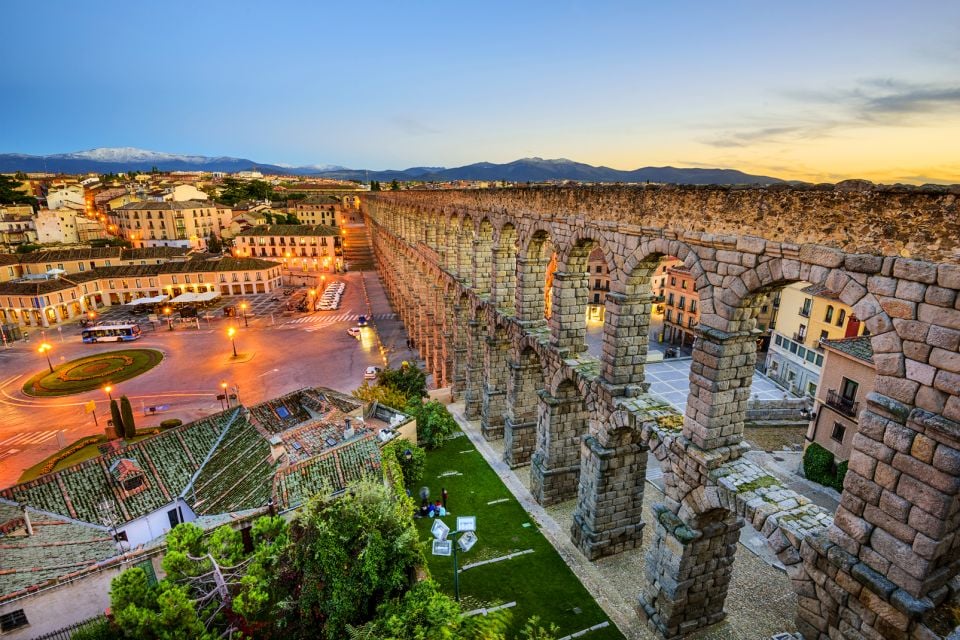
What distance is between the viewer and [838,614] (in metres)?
10.4

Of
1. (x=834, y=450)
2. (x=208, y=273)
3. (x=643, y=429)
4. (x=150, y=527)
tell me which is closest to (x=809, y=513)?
(x=643, y=429)

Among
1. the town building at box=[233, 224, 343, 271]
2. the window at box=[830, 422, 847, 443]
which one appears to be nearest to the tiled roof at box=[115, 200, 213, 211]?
the town building at box=[233, 224, 343, 271]

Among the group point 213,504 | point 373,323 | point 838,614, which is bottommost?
point 373,323

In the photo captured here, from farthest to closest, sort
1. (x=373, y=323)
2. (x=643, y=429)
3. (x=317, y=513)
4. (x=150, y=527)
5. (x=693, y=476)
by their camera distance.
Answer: (x=373, y=323) < (x=150, y=527) < (x=643, y=429) < (x=693, y=476) < (x=317, y=513)

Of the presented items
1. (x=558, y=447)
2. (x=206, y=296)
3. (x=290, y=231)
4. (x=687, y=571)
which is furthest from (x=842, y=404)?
(x=290, y=231)

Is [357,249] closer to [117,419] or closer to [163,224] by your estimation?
[163,224]

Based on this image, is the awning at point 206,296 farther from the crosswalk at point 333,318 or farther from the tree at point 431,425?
the tree at point 431,425

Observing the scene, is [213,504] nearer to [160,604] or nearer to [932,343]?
[160,604]

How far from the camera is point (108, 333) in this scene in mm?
59625

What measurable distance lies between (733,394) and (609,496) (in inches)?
288

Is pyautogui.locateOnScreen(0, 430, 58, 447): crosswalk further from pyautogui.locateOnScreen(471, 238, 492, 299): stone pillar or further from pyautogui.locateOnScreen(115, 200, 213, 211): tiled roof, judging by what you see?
pyautogui.locateOnScreen(115, 200, 213, 211): tiled roof

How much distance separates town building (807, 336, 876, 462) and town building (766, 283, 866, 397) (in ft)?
21.2

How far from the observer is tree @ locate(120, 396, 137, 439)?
34881 millimetres

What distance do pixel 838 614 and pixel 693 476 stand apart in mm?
4158
